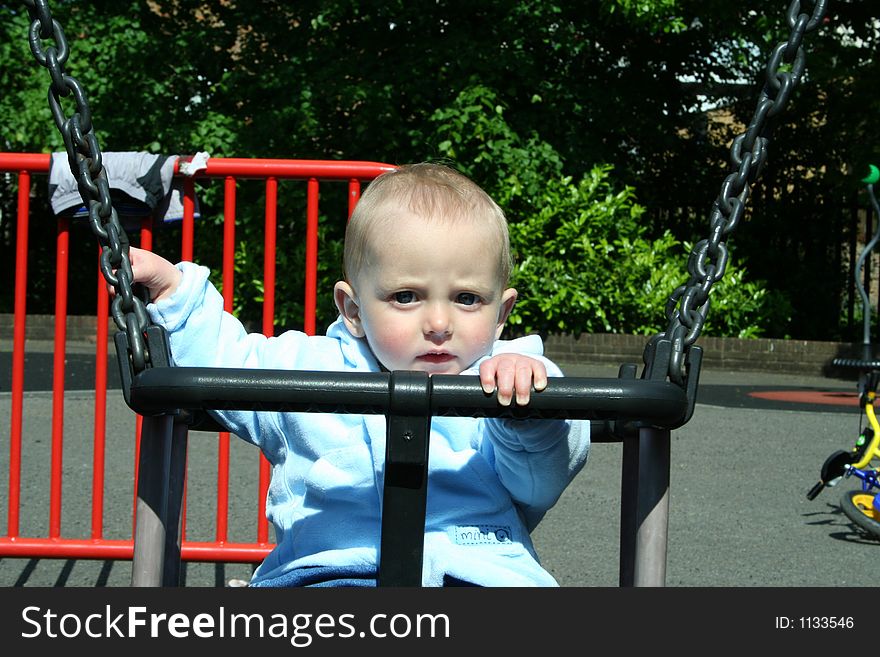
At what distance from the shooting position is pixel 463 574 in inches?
73.1

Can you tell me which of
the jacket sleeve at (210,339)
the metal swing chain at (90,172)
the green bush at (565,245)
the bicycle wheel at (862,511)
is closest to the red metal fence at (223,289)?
the jacket sleeve at (210,339)

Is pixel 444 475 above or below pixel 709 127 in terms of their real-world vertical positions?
below

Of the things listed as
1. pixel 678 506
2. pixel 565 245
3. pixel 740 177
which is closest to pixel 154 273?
pixel 740 177

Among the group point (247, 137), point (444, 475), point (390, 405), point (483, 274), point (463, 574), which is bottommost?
point (463, 574)

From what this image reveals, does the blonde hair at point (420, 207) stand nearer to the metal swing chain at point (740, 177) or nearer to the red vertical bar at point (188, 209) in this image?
the metal swing chain at point (740, 177)

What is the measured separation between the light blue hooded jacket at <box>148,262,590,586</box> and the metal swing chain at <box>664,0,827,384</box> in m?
0.27

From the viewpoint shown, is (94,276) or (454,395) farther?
(94,276)

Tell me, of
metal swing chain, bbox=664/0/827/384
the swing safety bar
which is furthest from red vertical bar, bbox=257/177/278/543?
metal swing chain, bbox=664/0/827/384

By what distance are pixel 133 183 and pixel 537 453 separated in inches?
82.6

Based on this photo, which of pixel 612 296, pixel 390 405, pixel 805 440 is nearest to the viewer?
pixel 390 405

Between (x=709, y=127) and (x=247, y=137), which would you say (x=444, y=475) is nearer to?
(x=247, y=137)

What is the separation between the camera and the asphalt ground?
4172 mm

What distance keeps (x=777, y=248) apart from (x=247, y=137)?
6437mm

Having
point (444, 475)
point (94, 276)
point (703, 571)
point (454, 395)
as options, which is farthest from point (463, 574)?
point (94, 276)
